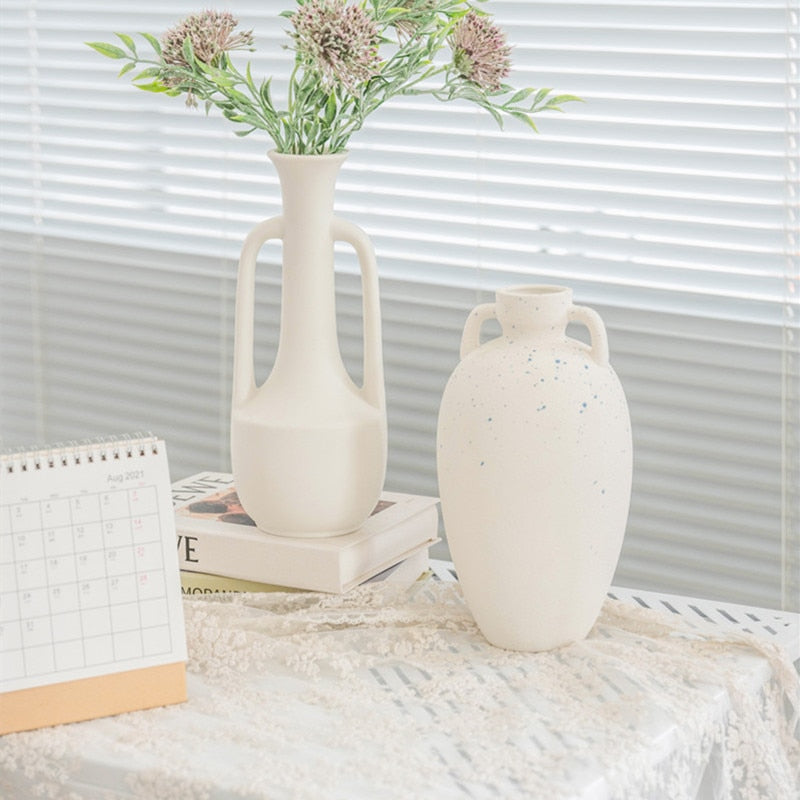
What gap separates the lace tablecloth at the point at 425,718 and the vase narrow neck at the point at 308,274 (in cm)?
23

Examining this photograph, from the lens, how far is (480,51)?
1.18 meters

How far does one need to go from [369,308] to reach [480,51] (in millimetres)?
273

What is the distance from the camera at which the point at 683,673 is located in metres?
1.09

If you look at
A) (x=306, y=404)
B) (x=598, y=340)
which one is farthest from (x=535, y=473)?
(x=306, y=404)

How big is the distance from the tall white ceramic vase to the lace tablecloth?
3.4 inches

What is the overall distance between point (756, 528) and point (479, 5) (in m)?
0.76

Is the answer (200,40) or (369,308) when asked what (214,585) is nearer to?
(369,308)

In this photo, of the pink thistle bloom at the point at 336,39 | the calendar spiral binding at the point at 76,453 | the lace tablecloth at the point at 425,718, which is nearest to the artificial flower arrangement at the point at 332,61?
the pink thistle bloom at the point at 336,39

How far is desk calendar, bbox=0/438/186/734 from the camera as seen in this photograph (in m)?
1.00

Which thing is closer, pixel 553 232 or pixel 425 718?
pixel 425 718

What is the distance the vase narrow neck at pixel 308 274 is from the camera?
1.24 metres

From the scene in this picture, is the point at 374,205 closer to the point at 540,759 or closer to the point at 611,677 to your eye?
the point at 611,677

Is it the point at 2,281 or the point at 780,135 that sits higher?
the point at 780,135

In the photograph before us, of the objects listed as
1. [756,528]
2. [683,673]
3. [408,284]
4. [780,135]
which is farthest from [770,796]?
[408,284]
